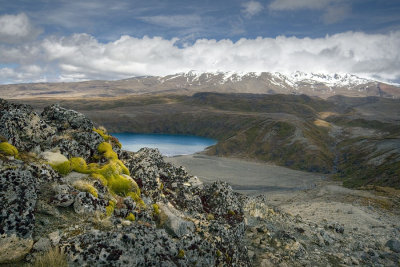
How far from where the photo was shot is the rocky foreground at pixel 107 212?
791cm

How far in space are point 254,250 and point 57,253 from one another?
12720 mm

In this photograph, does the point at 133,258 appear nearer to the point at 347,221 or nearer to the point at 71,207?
the point at 71,207

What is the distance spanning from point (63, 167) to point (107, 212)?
10.3 feet

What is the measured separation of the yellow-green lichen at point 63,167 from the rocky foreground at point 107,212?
0.13 feet

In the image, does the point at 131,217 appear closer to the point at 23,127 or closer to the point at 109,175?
the point at 109,175

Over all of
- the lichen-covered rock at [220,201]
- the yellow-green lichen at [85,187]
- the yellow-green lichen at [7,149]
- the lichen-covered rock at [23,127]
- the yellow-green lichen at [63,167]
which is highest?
the lichen-covered rock at [23,127]

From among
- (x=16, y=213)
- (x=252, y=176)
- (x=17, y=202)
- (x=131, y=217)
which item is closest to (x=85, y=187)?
(x=131, y=217)

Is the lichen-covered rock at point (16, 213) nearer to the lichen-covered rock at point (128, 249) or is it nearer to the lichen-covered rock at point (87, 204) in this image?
the lichen-covered rock at point (128, 249)

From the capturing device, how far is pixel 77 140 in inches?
566

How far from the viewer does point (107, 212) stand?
1024 cm

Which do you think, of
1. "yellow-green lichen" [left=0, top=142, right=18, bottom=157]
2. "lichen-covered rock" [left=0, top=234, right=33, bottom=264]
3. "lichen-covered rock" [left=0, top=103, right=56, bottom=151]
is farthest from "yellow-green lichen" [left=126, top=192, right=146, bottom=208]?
"lichen-covered rock" [left=0, top=103, right=56, bottom=151]

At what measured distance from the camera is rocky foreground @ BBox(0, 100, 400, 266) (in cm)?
791

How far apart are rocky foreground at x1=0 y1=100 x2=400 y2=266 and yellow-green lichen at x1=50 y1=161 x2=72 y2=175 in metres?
0.04

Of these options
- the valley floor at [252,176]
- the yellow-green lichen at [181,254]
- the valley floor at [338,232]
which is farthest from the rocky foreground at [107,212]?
the valley floor at [252,176]
